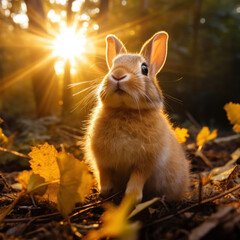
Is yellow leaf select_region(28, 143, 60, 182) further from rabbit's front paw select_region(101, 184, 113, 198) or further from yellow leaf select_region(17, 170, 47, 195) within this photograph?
rabbit's front paw select_region(101, 184, 113, 198)

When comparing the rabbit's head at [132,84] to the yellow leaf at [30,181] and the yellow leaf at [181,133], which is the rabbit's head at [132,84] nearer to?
the yellow leaf at [181,133]

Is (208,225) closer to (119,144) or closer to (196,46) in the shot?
(119,144)

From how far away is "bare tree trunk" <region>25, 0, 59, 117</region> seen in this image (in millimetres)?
6645

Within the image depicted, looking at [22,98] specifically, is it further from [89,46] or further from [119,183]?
[119,183]

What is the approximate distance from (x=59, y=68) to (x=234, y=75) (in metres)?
8.53

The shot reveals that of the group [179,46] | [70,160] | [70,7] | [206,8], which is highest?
[206,8]

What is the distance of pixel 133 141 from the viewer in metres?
2.30

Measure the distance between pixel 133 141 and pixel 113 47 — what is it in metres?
1.74

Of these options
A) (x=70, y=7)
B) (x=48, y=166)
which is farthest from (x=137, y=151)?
(x=70, y=7)

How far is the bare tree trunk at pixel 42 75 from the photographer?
664 centimetres

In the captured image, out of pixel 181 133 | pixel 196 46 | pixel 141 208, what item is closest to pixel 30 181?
pixel 141 208

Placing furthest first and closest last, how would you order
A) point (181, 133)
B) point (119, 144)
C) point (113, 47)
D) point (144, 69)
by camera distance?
point (113, 47)
point (181, 133)
point (144, 69)
point (119, 144)

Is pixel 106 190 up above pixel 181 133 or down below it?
below

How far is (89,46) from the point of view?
5938 mm
